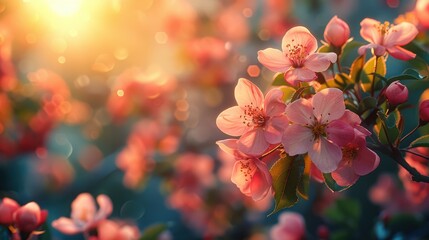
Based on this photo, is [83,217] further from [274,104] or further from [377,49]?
[377,49]

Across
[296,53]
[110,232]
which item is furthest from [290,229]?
[296,53]

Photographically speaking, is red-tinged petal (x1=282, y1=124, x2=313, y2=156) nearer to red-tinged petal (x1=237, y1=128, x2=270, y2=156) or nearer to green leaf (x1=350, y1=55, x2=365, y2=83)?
red-tinged petal (x1=237, y1=128, x2=270, y2=156)

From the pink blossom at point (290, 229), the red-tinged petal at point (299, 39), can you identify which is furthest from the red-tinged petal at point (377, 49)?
the pink blossom at point (290, 229)

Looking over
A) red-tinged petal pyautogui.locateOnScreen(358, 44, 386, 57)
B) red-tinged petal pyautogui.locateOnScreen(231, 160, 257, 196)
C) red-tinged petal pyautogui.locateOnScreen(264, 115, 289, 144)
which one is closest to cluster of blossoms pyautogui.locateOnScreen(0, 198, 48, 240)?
red-tinged petal pyautogui.locateOnScreen(231, 160, 257, 196)

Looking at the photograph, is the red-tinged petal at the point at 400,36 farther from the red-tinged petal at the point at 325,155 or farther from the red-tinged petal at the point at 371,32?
the red-tinged petal at the point at 325,155

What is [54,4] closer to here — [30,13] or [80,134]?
[30,13]

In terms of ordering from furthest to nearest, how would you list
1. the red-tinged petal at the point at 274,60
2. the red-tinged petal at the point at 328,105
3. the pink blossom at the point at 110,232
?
the pink blossom at the point at 110,232
the red-tinged petal at the point at 274,60
the red-tinged petal at the point at 328,105
